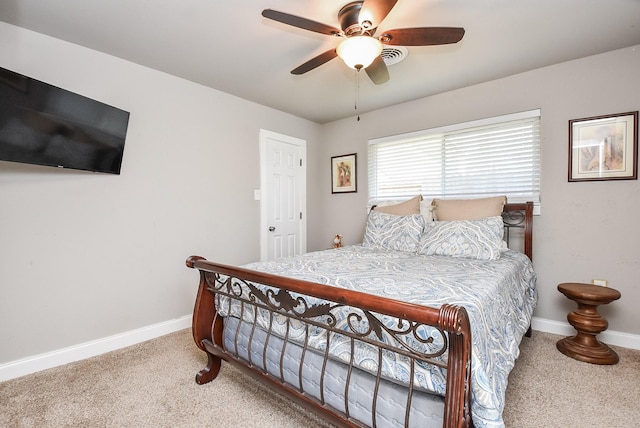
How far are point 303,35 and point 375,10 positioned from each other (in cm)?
79

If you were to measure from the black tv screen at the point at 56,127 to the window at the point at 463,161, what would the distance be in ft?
9.14

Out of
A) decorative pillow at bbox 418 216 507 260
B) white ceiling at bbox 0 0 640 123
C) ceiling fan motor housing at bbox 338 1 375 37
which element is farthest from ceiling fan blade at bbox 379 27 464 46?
decorative pillow at bbox 418 216 507 260

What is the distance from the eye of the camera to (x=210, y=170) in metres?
3.21

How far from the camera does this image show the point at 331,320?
4.33 feet

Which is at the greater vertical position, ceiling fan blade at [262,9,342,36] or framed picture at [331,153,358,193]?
ceiling fan blade at [262,9,342,36]

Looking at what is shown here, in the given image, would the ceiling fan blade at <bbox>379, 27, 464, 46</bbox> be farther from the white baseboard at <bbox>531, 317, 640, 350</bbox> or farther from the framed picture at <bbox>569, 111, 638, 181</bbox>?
the white baseboard at <bbox>531, 317, 640, 350</bbox>

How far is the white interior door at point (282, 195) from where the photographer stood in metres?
3.72

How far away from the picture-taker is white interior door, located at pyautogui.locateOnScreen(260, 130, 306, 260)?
3719mm

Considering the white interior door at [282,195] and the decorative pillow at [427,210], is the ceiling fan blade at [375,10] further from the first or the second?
the white interior door at [282,195]

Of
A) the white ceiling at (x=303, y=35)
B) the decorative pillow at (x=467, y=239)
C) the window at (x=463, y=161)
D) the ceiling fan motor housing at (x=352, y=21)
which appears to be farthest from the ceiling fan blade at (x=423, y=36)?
the window at (x=463, y=161)

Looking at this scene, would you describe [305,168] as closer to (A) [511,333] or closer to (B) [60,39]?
(B) [60,39]

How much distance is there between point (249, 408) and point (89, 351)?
5.08ft

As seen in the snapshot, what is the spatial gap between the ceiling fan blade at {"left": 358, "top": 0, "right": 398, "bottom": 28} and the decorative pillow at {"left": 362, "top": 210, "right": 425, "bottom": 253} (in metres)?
1.85

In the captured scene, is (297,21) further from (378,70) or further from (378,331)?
(378,331)
